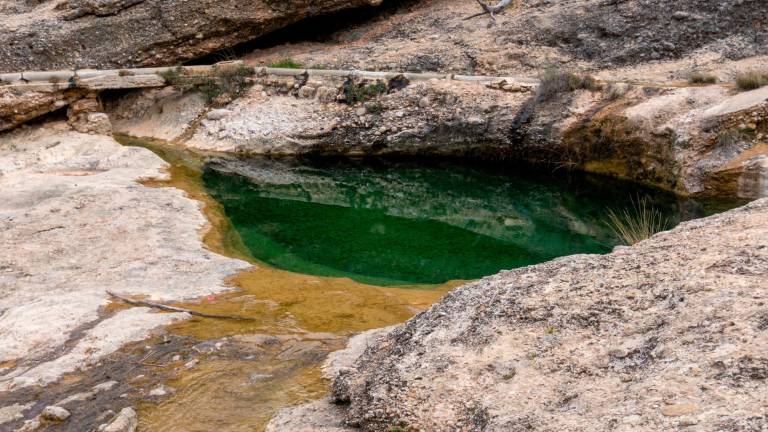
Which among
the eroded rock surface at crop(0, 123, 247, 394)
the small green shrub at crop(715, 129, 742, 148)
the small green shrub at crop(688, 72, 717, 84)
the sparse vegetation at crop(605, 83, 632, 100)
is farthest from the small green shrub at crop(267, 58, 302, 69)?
the small green shrub at crop(715, 129, 742, 148)

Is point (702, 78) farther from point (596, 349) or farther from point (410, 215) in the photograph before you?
point (596, 349)

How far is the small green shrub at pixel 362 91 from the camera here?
58.9 ft

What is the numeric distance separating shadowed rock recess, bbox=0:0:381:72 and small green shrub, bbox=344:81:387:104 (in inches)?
179

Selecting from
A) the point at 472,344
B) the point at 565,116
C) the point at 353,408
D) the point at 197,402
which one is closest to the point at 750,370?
the point at 472,344

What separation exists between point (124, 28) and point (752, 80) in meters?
15.4

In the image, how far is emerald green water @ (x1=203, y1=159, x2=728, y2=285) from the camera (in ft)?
38.5

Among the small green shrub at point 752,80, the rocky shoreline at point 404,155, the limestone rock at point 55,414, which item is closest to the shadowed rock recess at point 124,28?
the rocky shoreline at point 404,155

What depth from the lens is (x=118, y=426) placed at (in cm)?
555

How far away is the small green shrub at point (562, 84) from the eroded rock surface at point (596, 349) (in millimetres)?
10962

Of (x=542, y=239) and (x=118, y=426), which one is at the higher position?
(x=118, y=426)

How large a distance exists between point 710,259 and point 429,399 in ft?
6.54

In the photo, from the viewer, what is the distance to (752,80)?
13992mm

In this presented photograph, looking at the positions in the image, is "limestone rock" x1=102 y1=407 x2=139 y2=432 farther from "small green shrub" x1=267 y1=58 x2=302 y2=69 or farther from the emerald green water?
"small green shrub" x1=267 y1=58 x2=302 y2=69

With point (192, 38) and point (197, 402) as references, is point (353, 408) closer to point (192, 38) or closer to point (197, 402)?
point (197, 402)
